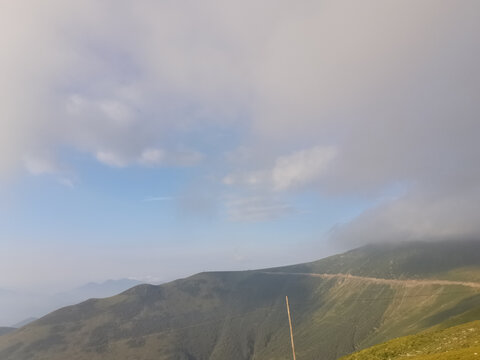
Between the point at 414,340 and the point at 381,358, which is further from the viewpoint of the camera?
the point at 414,340

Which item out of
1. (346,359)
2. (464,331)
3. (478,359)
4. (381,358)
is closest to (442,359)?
(478,359)

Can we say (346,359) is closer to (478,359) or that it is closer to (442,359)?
(442,359)

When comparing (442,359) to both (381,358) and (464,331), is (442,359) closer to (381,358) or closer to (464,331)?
(381,358)

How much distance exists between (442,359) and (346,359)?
27088 millimetres

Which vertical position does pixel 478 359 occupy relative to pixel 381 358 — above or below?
above

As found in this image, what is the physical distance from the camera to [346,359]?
62844 mm

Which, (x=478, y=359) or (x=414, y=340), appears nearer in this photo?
(x=478, y=359)

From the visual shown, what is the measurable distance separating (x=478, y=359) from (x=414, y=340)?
3145 centimetres

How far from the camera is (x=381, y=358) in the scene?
2244 inches

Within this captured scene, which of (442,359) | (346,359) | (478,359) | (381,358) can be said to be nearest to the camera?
(478,359)

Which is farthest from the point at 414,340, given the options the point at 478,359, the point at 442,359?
the point at 478,359

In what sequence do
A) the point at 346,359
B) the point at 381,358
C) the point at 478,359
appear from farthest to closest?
the point at 346,359 < the point at 381,358 < the point at 478,359

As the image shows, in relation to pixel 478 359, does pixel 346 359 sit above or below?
below

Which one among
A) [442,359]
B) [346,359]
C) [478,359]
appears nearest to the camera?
[478,359]
